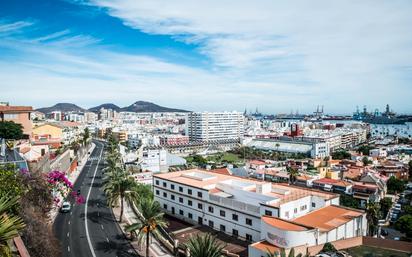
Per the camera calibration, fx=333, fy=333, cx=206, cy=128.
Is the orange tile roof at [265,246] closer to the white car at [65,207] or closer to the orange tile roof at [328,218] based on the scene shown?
the orange tile roof at [328,218]

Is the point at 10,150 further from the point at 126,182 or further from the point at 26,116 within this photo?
the point at 26,116

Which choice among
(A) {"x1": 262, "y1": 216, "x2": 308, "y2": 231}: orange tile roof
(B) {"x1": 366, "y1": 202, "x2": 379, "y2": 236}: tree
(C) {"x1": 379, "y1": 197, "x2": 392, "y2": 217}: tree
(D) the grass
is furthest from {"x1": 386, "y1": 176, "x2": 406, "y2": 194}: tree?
(A) {"x1": 262, "y1": 216, "x2": 308, "y2": 231}: orange tile roof

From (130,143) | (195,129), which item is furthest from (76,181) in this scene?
(195,129)

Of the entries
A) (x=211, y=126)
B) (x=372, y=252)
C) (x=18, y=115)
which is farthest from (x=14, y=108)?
(x=211, y=126)

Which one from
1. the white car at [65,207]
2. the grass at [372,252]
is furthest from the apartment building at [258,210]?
the white car at [65,207]

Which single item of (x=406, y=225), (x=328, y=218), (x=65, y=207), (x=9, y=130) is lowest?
(x=406, y=225)

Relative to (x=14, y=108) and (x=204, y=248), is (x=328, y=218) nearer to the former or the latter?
(x=204, y=248)
